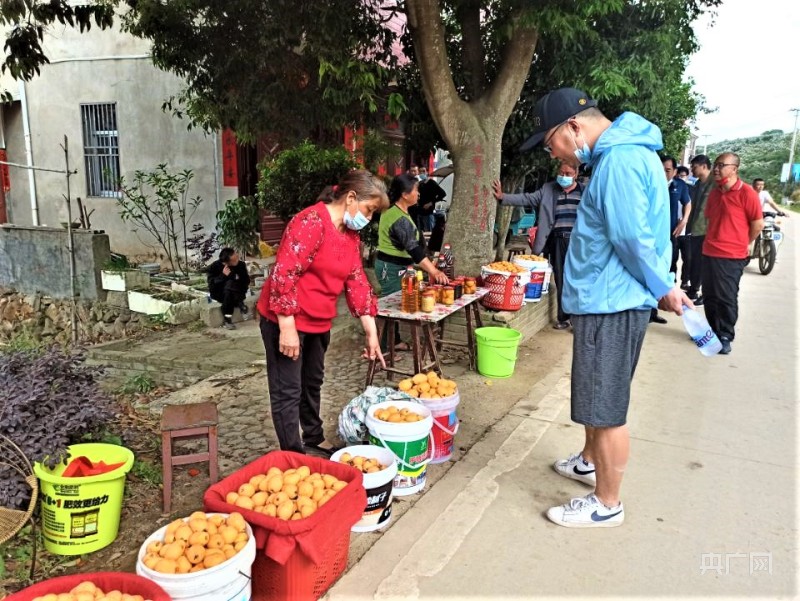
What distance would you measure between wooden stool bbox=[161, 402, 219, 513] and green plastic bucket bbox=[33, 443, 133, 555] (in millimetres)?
259

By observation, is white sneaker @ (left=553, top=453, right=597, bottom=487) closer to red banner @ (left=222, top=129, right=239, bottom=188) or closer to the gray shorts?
the gray shorts

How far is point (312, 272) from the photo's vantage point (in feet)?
10.4

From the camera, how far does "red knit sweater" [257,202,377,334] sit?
3023 mm

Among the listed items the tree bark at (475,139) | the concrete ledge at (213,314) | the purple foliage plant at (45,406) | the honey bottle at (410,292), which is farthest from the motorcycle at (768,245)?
the purple foliage plant at (45,406)

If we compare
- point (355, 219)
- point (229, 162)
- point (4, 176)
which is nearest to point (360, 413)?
point (355, 219)

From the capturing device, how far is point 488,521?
3.06 meters

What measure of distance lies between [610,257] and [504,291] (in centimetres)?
328

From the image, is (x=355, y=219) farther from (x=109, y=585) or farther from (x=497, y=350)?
(x=497, y=350)

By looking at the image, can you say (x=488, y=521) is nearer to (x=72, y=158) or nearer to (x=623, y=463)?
(x=623, y=463)

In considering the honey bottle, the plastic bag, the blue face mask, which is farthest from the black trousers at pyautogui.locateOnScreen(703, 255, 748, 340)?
the blue face mask

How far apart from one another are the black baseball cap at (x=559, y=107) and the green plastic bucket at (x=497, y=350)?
2.57 m

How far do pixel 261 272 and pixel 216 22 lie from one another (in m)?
4.08

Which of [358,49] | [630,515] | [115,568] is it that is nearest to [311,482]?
[115,568]

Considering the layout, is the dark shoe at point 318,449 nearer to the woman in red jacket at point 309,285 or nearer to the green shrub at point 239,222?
the woman in red jacket at point 309,285
